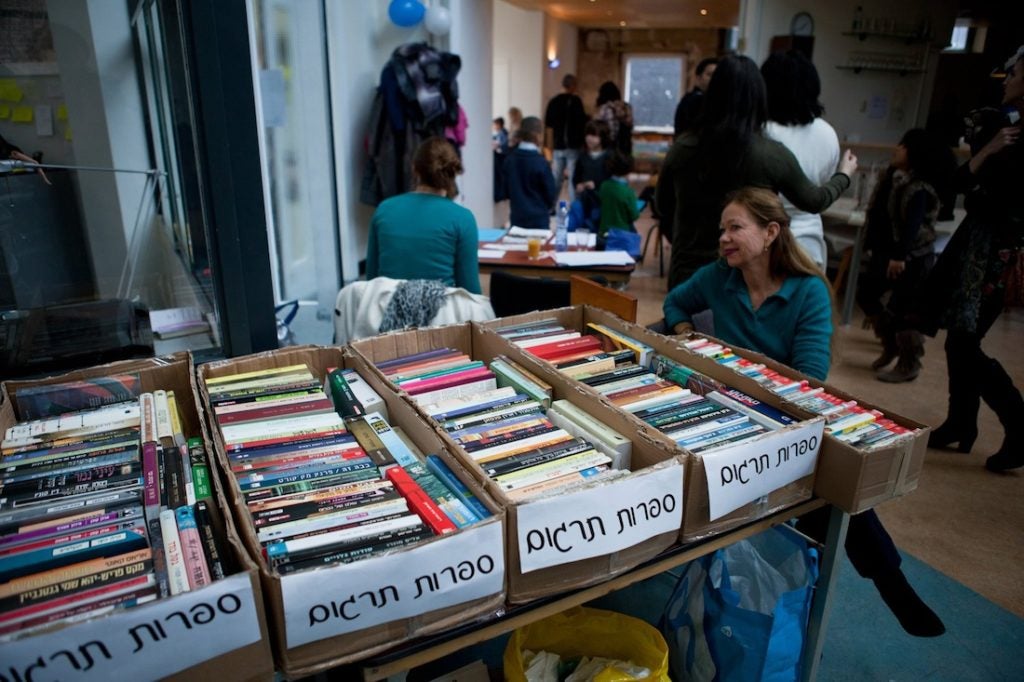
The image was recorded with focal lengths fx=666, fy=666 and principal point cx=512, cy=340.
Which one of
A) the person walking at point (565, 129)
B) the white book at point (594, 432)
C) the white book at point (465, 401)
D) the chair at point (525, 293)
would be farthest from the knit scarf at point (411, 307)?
the person walking at point (565, 129)

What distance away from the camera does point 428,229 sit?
2.74 metres

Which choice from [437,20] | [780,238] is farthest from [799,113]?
[437,20]

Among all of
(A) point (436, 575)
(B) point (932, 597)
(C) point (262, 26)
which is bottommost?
(B) point (932, 597)

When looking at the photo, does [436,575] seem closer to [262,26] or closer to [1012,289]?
[1012,289]

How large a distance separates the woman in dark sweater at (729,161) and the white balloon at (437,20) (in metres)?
2.85

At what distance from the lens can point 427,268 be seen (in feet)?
9.08

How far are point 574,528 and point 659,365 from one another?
0.73m

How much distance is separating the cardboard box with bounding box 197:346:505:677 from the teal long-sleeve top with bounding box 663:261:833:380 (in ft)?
4.24

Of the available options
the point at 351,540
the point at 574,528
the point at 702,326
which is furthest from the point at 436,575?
the point at 702,326

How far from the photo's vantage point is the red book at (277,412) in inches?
54.0

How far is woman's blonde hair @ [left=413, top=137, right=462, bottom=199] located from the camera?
2777 millimetres

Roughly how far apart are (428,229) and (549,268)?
89cm

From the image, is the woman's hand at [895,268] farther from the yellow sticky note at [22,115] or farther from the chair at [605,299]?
the yellow sticky note at [22,115]

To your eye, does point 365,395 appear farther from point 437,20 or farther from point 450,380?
point 437,20
